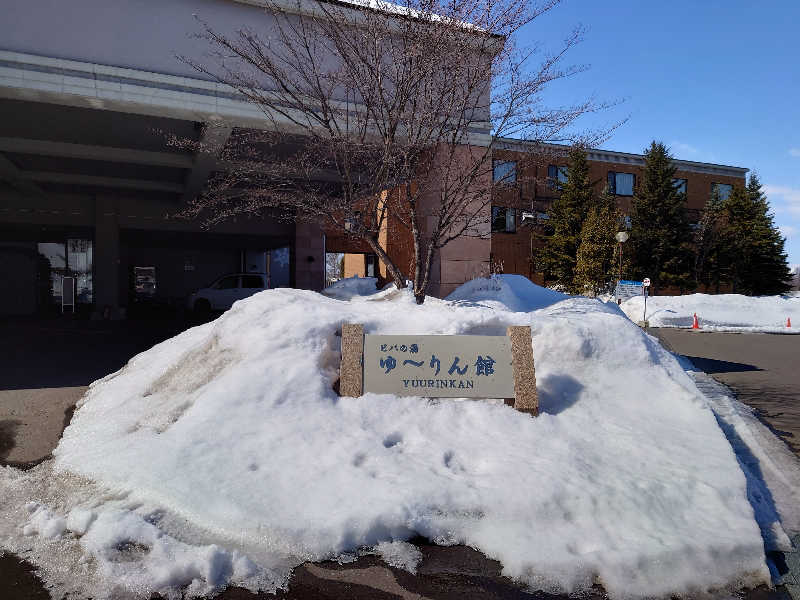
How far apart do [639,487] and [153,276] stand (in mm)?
29752

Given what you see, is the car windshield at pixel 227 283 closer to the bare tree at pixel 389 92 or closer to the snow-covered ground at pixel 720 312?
the bare tree at pixel 389 92

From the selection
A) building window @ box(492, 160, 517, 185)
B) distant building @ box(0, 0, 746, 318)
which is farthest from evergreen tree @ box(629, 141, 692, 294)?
building window @ box(492, 160, 517, 185)

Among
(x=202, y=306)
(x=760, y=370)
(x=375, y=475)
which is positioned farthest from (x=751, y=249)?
(x=375, y=475)

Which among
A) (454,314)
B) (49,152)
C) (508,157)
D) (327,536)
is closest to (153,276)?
(49,152)

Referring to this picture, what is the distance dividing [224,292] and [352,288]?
11.0 metres

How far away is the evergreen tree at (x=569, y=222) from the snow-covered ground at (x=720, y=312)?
188 inches

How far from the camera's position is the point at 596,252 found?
25844mm

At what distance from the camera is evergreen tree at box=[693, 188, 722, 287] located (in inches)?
1229

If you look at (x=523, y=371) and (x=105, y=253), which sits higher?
(x=105, y=253)

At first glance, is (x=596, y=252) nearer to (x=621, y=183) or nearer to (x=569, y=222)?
(x=569, y=222)

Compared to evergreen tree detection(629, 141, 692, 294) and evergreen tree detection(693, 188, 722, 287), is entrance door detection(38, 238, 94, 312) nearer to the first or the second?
evergreen tree detection(629, 141, 692, 294)

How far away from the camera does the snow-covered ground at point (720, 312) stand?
21.4 m

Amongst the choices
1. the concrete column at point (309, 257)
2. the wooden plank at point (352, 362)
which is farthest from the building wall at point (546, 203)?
the wooden plank at point (352, 362)

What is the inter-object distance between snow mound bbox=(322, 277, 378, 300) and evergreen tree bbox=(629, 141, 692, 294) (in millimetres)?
23941
